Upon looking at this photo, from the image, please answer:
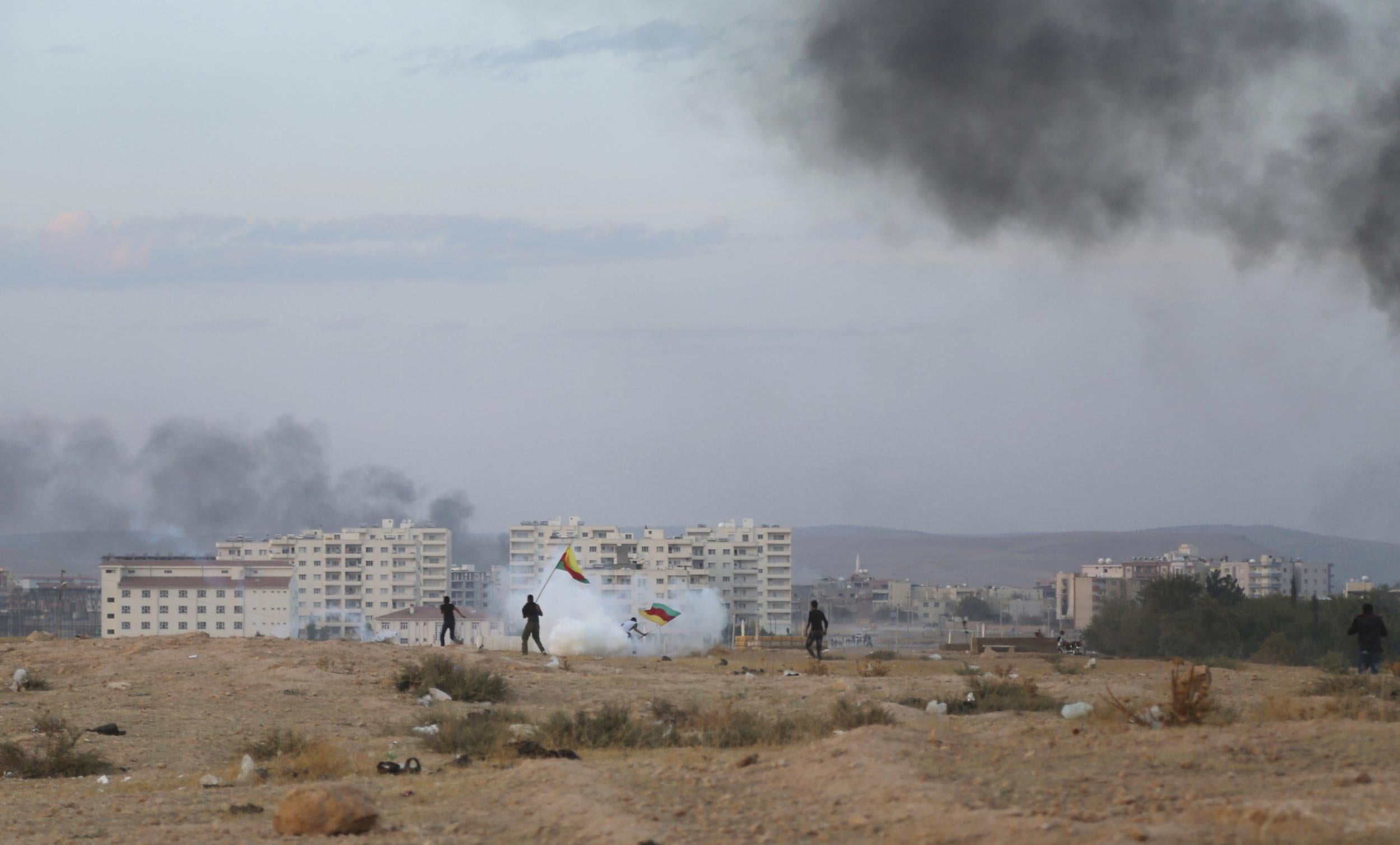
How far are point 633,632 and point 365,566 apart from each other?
106 metres

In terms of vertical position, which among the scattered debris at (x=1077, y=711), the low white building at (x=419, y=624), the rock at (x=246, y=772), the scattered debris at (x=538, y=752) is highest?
the scattered debris at (x=1077, y=711)

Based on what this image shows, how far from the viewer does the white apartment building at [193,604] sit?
12681cm

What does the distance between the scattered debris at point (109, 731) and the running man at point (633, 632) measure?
28903 mm

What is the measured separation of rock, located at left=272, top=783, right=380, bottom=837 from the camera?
10.4 metres

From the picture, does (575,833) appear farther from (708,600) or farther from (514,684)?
(708,600)

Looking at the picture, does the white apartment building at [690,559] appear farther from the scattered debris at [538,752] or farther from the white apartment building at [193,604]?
the scattered debris at [538,752]

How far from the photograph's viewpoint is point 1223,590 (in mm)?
67438

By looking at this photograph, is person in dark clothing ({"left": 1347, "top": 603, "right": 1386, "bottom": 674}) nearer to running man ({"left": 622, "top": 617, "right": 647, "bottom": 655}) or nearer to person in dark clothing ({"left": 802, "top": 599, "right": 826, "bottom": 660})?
person in dark clothing ({"left": 802, "top": 599, "right": 826, "bottom": 660})

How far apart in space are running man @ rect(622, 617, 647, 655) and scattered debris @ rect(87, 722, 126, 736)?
2890 centimetres

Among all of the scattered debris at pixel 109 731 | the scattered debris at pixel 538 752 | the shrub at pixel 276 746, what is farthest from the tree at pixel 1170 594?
the scattered debris at pixel 538 752

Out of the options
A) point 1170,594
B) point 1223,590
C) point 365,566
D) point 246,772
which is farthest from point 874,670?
point 365,566

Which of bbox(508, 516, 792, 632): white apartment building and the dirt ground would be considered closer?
the dirt ground

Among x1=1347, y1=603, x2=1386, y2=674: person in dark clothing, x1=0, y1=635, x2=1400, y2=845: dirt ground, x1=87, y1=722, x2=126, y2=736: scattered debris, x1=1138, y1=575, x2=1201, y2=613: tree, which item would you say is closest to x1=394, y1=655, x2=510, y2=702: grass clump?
x1=0, y1=635, x2=1400, y2=845: dirt ground

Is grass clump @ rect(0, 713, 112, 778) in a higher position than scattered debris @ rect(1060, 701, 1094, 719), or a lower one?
lower
